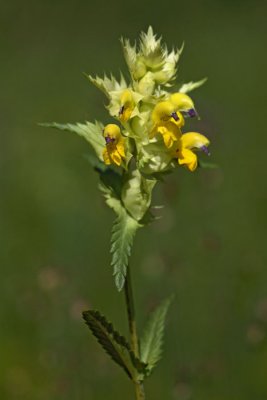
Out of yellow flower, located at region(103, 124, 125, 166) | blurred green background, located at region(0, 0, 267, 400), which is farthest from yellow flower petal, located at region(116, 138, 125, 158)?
blurred green background, located at region(0, 0, 267, 400)

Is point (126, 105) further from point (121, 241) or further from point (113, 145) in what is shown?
point (121, 241)

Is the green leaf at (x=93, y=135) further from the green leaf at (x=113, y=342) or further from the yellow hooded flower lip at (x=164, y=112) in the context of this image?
the green leaf at (x=113, y=342)

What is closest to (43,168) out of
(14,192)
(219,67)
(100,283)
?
(14,192)

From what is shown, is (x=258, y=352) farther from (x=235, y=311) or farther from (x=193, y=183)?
(x=193, y=183)

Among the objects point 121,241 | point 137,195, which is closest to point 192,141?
point 137,195

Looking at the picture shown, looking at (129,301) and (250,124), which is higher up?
(250,124)

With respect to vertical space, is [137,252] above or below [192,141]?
above

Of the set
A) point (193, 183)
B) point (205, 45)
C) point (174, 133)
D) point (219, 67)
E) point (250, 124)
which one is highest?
point (205, 45)
